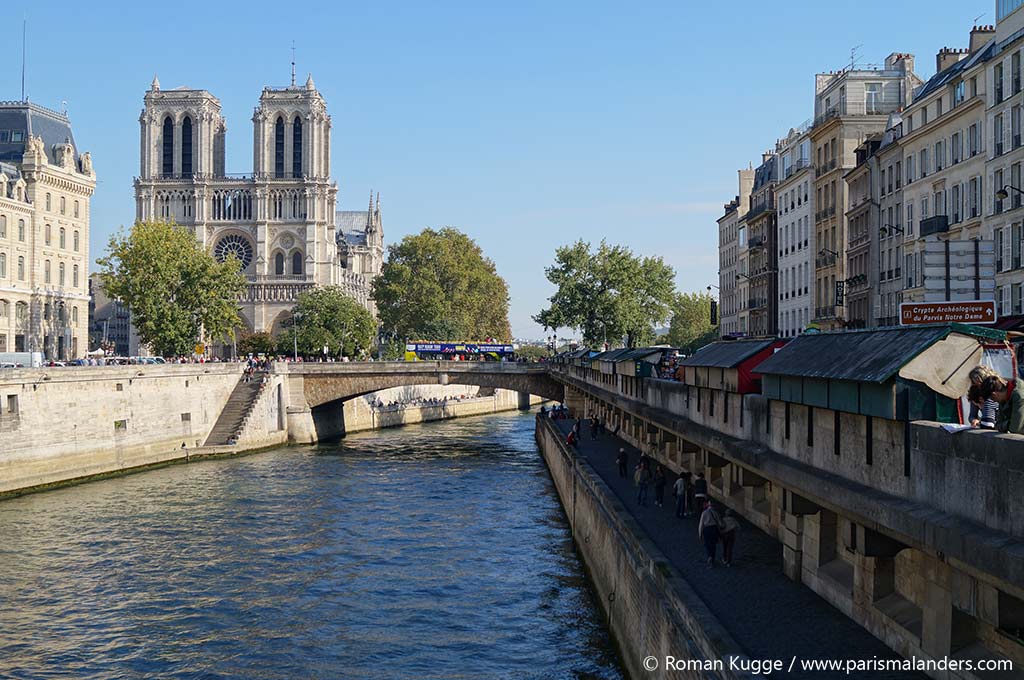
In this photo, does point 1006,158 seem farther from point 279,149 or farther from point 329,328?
point 279,149

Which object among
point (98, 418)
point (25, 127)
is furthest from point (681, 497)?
point (25, 127)

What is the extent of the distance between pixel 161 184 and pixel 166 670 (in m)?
129

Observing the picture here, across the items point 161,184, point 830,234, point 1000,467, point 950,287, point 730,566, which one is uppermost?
point 161,184

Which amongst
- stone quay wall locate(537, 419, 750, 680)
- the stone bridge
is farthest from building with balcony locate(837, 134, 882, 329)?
the stone bridge

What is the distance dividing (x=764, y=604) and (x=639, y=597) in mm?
2799

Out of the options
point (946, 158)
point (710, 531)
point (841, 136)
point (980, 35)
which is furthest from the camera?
point (841, 136)

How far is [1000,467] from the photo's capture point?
36.4 ft

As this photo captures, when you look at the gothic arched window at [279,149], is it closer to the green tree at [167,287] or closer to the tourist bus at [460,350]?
the tourist bus at [460,350]

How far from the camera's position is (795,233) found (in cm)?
7081

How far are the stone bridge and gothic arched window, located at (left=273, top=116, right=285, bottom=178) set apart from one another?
233ft

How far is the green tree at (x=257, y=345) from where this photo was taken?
12788 centimetres

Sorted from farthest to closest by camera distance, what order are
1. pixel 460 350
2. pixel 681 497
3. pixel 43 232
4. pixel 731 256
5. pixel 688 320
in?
pixel 688 320 → pixel 460 350 → pixel 731 256 → pixel 43 232 → pixel 681 497

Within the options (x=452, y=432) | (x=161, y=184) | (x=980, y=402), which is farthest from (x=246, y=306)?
(x=980, y=402)

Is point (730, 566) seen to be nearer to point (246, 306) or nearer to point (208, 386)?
point (208, 386)
